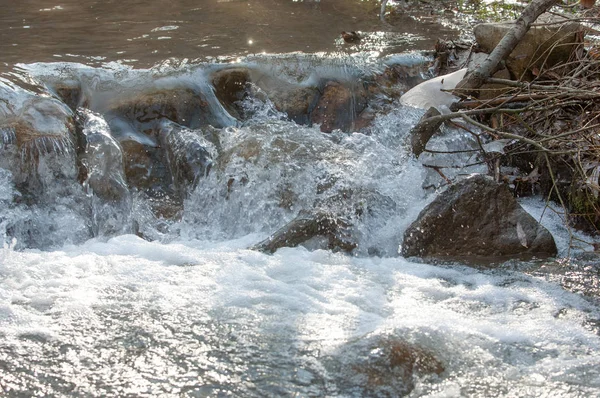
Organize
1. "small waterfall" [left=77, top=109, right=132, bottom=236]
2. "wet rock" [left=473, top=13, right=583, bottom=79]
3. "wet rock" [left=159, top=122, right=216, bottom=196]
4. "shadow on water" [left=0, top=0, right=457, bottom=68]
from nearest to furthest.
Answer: "small waterfall" [left=77, top=109, right=132, bottom=236], "wet rock" [left=159, top=122, right=216, bottom=196], "wet rock" [left=473, top=13, right=583, bottom=79], "shadow on water" [left=0, top=0, right=457, bottom=68]

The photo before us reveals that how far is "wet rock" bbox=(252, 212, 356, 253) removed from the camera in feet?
16.4

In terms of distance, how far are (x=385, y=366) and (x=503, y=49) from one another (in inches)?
112

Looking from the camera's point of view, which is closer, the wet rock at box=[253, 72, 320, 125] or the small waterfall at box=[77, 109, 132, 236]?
the small waterfall at box=[77, 109, 132, 236]

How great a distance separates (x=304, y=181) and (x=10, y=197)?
7.25 ft

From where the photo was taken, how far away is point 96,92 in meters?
6.48

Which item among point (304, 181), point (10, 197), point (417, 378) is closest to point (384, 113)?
point (304, 181)

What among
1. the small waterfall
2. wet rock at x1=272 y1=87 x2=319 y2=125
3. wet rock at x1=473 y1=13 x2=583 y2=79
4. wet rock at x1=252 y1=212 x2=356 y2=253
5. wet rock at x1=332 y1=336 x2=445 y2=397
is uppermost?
wet rock at x1=473 y1=13 x2=583 y2=79

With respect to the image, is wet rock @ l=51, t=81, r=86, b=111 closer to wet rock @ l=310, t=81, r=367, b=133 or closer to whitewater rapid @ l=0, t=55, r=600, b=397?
whitewater rapid @ l=0, t=55, r=600, b=397

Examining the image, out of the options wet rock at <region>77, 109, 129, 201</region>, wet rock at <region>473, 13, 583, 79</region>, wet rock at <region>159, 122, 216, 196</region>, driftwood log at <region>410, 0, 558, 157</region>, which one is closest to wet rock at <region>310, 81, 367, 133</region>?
wet rock at <region>159, 122, 216, 196</region>

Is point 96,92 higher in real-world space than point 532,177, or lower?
higher

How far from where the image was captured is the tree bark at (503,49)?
519cm

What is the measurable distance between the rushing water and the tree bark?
865mm

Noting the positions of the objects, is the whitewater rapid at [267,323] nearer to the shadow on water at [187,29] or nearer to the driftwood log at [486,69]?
the driftwood log at [486,69]

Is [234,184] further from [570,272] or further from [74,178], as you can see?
[570,272]
